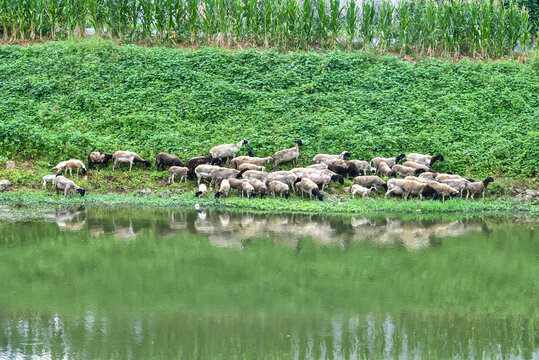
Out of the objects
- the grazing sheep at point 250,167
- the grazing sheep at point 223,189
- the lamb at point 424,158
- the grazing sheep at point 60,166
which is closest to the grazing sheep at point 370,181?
the lamb at point 424,158

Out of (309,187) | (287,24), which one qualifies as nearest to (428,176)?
(309,187)

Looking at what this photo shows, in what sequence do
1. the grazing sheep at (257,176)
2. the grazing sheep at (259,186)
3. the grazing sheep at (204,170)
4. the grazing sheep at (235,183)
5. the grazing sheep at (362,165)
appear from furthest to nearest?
the grazing sheep at (362,165)
the grazing sheep at (204,170)
the grazing sheep at (257,176)
the grazing sheep at (235,183)
the grazing sheep at (259,186)

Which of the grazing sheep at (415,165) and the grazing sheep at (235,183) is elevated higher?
the grazing sheep at (415,165)

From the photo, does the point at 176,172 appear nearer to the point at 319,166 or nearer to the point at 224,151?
the point at 224,151

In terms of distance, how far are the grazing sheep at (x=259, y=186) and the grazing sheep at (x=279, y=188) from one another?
0.65 ft

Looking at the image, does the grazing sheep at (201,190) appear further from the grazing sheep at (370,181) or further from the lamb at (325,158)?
the grazing sheep at (370,181)

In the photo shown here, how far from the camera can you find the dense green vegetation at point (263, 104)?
810 inches

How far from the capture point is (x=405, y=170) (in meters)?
19.3

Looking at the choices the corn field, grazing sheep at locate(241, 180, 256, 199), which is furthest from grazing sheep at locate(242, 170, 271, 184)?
the corn field

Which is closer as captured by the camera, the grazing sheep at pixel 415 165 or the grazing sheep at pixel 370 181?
the grazing sheep at pixel 370 181

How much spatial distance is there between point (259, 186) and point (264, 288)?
311 inches

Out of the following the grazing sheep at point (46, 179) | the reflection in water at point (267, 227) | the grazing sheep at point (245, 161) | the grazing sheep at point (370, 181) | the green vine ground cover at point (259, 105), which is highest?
the green vine ground cover at point (259, 105)

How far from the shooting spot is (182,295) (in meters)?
9.79

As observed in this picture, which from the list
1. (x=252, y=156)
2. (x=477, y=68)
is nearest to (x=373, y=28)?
(x=477, y=68)
